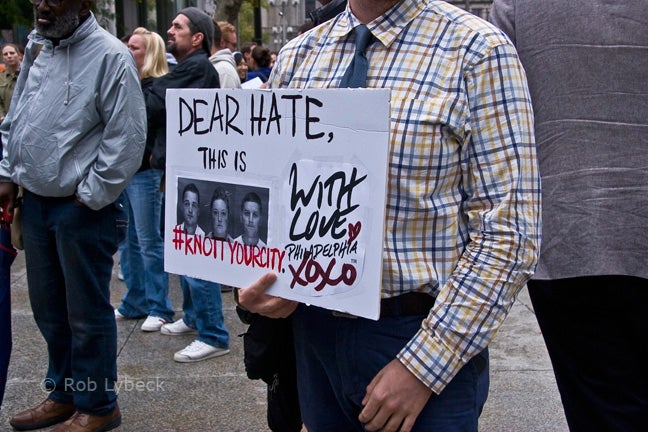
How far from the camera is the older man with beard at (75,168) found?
3561 millimetres

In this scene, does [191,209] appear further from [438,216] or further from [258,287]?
[438,216]

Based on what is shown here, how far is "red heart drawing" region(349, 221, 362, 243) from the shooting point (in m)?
1.60

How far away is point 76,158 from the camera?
11.8 ft

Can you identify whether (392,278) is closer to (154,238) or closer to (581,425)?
(581,425)

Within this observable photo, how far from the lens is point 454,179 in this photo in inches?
66.9

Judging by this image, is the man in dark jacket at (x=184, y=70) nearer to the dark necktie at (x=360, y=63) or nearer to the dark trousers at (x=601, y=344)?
the dark trousers at (x=601, y=344)

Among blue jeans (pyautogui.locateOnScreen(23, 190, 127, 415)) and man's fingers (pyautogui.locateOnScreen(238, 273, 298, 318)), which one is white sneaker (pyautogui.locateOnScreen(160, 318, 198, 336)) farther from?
man's fingers (pyautogui.locateOnScreen(238, 273, 298, 318))

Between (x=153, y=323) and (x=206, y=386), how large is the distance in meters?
1.10

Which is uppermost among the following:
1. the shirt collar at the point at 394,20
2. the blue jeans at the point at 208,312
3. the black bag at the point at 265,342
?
the shirt collar at the point at 394,20

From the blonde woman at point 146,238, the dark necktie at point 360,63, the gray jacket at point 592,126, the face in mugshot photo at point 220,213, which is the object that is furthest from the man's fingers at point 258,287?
the blonde woman at point 146,238

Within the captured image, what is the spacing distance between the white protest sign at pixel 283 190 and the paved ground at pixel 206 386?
2.31 metres

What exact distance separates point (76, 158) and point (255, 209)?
2077 millimetres

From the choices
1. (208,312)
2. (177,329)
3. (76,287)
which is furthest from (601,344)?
(177,329)

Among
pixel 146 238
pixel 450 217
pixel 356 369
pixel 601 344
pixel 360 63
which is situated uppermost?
pixel 360 63
